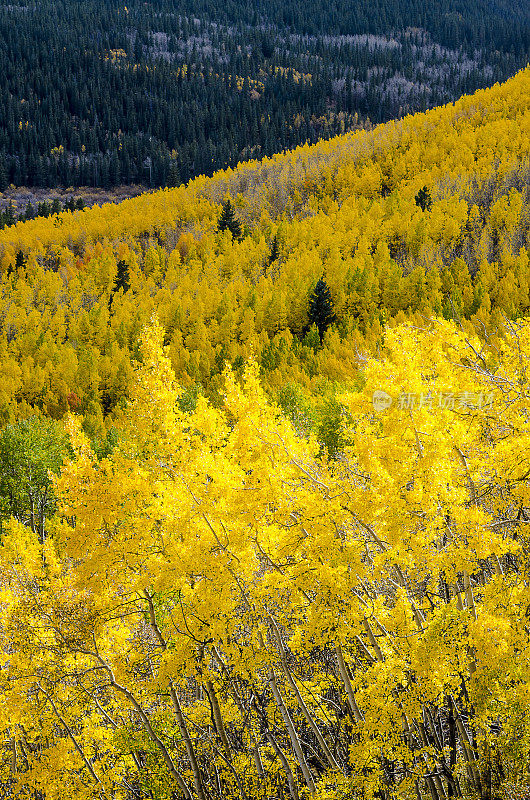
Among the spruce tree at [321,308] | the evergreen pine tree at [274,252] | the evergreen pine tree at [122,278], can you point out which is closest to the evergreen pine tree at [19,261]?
the evergreen pine tree at [122,278]

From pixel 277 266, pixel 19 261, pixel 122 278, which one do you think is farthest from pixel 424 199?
pixel 19 261

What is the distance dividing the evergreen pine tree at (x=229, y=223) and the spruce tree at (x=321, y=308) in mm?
45558

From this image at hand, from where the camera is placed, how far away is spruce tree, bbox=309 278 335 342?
79500mm

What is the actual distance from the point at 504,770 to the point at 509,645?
382 centimetres

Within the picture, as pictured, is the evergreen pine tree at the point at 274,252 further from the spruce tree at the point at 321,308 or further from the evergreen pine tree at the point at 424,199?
the spruce tree at the point at 321,308

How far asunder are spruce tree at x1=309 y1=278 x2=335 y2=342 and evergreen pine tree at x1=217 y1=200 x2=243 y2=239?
4556 cm

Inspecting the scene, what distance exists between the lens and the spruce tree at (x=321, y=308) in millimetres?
79500

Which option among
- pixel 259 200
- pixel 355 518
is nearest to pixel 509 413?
pixel 355 518

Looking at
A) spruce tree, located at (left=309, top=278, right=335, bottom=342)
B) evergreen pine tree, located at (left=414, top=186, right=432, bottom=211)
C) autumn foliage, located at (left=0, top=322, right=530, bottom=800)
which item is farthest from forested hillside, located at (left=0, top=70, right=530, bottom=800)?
evergreen pine tree, located at (left=414, top=186, right=432, bottom=211)

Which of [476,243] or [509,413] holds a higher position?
[509,413]

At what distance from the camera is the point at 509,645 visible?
9266 millimetres

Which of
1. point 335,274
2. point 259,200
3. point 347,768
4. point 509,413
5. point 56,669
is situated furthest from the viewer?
point 259,200

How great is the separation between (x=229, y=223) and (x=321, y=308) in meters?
49.1

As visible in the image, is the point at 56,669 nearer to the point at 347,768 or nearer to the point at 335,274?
the point at 347,768
